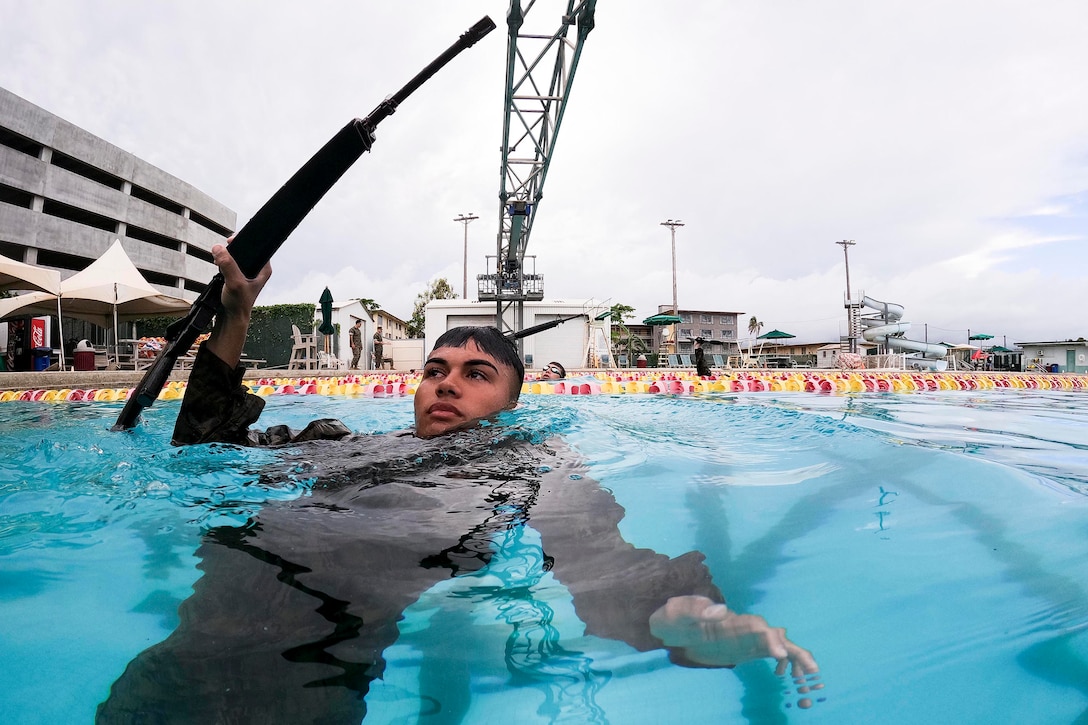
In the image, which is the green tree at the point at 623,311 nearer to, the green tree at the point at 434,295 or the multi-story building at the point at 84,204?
the green tree at the point at 434,295

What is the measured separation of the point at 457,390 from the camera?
2.48 meters

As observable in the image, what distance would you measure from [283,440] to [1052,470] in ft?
10.7

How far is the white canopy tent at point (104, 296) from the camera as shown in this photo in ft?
37.2

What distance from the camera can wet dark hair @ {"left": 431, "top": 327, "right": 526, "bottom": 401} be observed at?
2.65m

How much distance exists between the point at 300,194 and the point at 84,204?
33.8 metres

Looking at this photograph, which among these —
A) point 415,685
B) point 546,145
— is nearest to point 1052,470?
point 415,685

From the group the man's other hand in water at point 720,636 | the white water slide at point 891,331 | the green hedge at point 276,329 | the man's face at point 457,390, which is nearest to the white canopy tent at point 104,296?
the green hedge at point 276,329

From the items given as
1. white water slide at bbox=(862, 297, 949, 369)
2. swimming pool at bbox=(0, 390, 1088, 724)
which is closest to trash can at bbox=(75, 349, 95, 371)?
swimming pool at bbox=(0, 390, 1088, 724)

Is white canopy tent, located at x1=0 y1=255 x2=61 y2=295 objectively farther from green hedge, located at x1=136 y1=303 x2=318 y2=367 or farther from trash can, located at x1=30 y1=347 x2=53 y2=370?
green hedge, located at x1=136 y1=303 x2=318 y2=367

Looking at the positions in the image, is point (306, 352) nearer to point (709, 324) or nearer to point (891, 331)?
point (891, 331)

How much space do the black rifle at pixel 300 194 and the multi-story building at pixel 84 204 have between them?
101 feet

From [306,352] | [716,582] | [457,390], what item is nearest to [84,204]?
[306,352]

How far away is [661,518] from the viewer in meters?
1.93

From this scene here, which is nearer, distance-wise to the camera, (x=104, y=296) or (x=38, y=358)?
(x=104, y=296)
